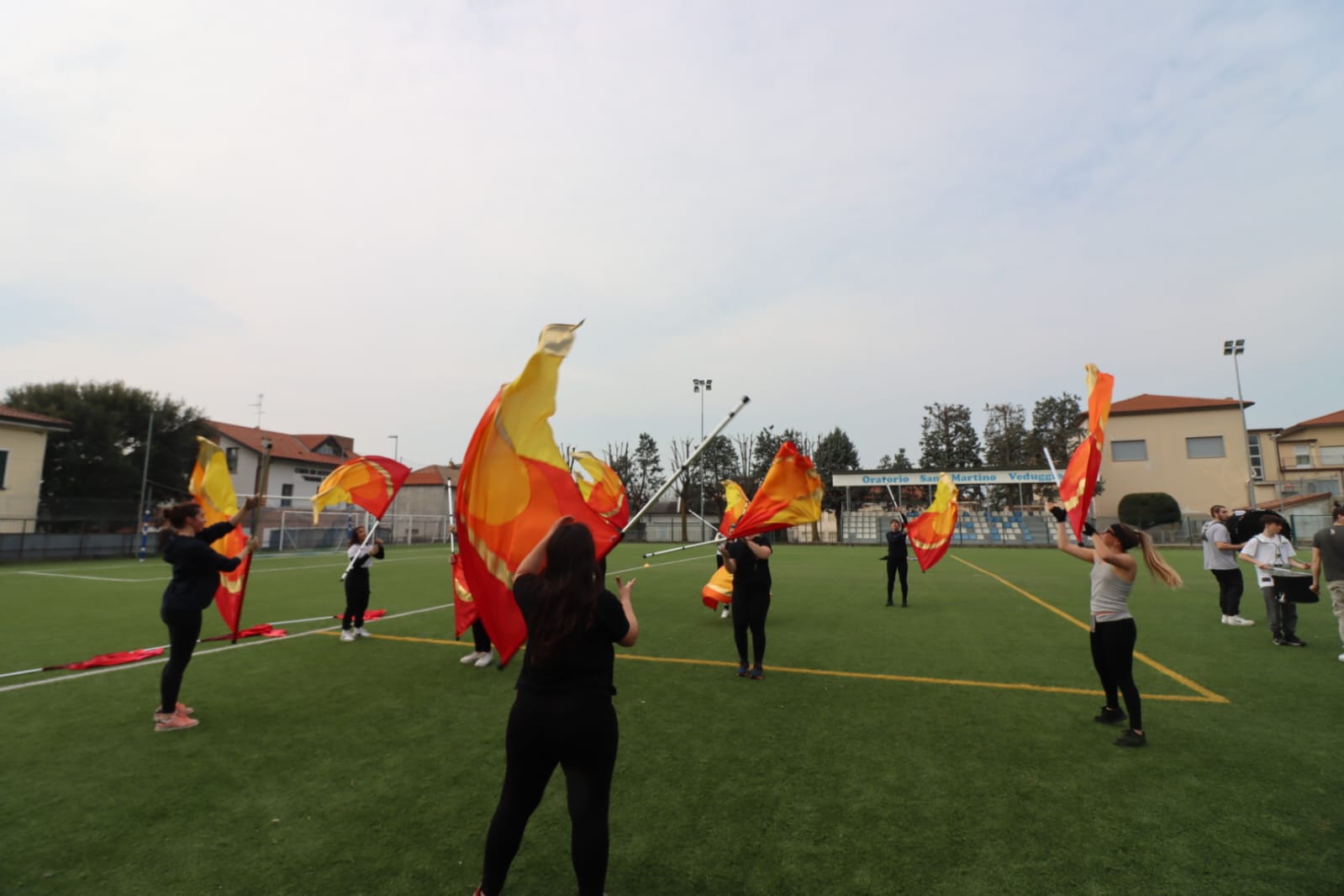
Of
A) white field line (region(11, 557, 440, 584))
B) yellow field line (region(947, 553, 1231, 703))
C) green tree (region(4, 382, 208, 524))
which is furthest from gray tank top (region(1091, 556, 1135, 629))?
green tree (region(4, 382, 208, 524))

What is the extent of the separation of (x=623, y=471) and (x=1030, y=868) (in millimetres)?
71816

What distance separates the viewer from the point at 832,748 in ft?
17.6

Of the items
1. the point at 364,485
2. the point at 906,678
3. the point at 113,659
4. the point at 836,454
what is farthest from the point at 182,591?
the point at 836,454

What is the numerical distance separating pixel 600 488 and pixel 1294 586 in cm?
1169

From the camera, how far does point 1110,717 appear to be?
19.3 ft

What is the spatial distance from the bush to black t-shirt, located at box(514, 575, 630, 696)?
4972 centimetres

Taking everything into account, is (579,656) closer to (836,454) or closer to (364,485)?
(364,485)

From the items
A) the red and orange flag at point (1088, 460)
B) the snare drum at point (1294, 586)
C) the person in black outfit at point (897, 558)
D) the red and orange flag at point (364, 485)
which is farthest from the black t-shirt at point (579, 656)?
the person in black outfit at point (897, 558)

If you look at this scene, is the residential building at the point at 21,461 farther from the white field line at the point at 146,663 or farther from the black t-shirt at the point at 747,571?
Answer: the black t-shirt at the point at 747,571

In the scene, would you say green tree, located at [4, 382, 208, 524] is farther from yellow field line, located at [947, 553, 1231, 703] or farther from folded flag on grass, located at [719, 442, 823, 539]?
yellow field line, located at [947, 553, 1231, 703]

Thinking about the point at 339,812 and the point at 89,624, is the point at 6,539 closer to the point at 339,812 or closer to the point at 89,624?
the point at 89,624

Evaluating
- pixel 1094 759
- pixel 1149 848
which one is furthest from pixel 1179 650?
pixel 1149 848

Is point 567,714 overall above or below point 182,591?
below

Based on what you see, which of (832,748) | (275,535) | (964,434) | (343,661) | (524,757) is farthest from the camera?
(964,434)
